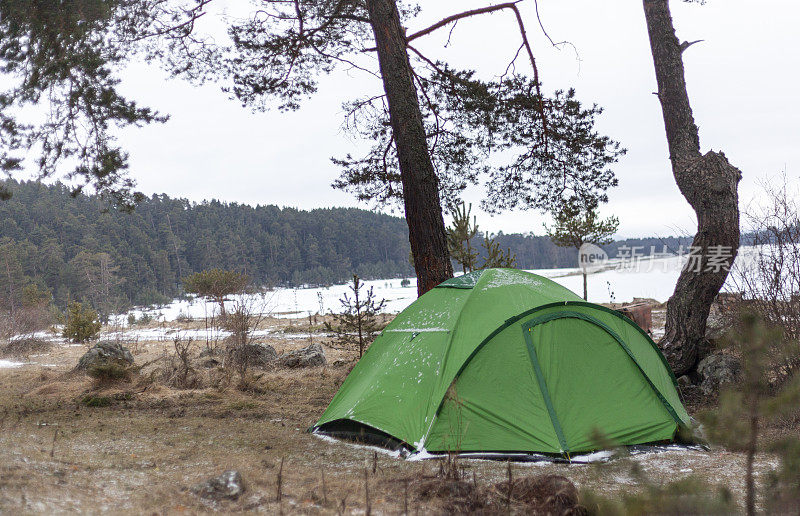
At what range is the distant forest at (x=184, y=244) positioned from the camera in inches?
1966

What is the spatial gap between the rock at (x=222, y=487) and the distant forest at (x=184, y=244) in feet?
137

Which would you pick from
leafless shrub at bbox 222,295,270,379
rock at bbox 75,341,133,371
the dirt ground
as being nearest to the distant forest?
rock at bbox 75,341,133,371

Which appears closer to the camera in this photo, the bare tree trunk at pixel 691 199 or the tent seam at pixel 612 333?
the tent seam at pixel 612 333

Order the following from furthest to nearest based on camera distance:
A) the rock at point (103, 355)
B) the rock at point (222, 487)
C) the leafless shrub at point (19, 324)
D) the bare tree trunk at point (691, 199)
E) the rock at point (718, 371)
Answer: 1. the leafless shrub at point (19, 324)
2. the rock at point (103, 355)
3. the bare tree trunk at point (691, 199)
4. the rock at point (718, 371)
5. the rock at point (222, 487)

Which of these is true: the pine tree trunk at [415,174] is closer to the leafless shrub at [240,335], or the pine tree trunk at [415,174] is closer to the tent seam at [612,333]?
the tent seam at [612,333]

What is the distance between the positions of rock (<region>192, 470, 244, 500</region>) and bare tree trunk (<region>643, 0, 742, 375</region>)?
5563 millimetres

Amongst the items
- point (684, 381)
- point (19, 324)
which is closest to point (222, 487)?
point (684, 381)

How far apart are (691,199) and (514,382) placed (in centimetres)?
393

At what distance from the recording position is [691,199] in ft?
23.1

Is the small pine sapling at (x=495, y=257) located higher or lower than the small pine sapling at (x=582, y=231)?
lower

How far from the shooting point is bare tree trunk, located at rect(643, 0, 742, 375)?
6.74m

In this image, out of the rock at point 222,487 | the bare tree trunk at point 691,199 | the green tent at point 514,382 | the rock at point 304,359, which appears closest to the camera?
the rock at point 222,487

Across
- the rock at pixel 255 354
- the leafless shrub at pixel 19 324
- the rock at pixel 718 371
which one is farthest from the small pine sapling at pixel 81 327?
the rock at pixel 718 371

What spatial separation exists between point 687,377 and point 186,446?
582 cm
